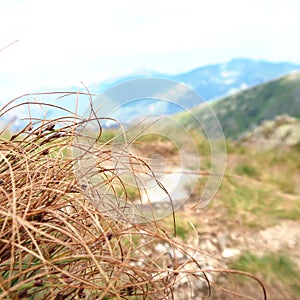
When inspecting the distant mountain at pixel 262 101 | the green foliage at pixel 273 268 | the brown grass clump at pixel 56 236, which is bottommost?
the distant mountain at pixel 262 101

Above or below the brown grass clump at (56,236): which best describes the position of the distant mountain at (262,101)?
below

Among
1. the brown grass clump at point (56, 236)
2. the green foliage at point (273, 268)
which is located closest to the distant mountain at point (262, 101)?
the green foliage at point (273, 268)

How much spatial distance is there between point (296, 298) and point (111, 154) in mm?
2442

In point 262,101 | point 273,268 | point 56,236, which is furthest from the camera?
point 262,101

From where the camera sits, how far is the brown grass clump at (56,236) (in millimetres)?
1376

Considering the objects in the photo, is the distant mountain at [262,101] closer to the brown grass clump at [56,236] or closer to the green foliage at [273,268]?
the green foliage at [273,268]

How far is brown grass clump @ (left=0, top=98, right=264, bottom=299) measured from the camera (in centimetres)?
138

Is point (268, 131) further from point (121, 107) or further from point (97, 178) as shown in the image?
point (97, 178)

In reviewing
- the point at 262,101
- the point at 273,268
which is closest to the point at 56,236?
the point at 273,268

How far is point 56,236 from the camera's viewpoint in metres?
1.74

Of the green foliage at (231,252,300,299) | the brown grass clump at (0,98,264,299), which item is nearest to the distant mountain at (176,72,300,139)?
the green foliage at (231,252,300,299)

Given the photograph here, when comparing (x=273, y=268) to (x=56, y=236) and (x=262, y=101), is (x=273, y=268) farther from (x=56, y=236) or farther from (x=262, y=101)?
Answer: (x=262, y=101)

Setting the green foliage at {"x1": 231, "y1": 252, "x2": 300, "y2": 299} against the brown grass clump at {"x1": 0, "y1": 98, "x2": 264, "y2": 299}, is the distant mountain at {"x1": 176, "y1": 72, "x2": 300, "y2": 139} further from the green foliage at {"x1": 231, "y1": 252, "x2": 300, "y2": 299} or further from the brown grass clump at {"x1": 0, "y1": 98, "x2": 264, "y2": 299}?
the brown grass clump at {"x1": 0, "y1": 98, "x2": 264, "y2": 299}

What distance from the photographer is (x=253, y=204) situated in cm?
622
